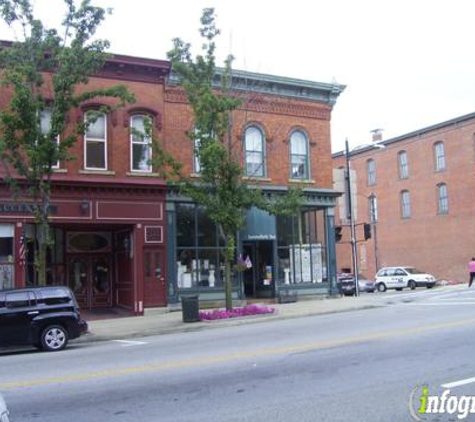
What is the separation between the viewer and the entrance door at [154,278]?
22469mm

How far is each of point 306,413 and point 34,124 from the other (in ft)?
40.7

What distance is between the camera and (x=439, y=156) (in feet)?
161

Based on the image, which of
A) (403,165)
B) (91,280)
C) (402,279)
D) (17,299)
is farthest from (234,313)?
(403,165)

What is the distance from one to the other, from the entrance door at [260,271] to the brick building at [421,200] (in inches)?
679

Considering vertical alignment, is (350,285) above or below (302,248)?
below

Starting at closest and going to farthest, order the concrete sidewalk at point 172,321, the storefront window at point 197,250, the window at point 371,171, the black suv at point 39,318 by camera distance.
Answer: the black suv at point 39,318 → the concrete sidewalk at point 172,321 → the storefront window at point 197,250 → the window at point 371,171

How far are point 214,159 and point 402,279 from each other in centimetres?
2462

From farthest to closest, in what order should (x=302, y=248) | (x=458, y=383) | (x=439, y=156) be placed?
(x=439, y=156), (x=302, y=248), (x=458, y=383)

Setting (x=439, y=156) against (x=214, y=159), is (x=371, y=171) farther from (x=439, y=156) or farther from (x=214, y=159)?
(x=214, y=159)

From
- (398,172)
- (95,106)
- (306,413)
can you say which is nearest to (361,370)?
(306,413)

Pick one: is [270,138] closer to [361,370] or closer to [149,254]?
[149,254]

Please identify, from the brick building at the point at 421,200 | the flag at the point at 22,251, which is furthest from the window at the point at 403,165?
the flag at the point at 22,251

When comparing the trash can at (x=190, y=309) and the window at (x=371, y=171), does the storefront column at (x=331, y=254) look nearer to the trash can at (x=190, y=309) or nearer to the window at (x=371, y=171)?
the trash can at (x=190, y=309)

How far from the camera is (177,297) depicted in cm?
2303
